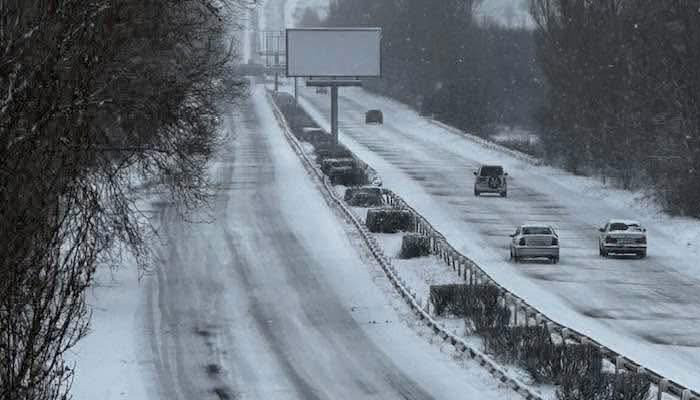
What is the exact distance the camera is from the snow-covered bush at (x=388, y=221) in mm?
46281

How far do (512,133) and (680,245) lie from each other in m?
77.7

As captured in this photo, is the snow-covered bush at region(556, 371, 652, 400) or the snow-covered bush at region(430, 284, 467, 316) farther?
the snow-covered bush at region(430, 284, 467, 316)

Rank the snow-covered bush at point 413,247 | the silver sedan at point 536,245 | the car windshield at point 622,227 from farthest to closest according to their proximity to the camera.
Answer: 1. the car windshield at point 622,227
2. the silver sedan at point 536,245
3. the snow-covered bush at point 413,247

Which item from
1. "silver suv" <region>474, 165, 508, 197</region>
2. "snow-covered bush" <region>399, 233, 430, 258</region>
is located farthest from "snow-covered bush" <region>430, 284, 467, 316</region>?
"silver suv" <region>474, 165, 508, 197</region>

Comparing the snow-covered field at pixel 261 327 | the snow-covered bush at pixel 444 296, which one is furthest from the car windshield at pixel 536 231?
the snow-covered bush at pixel 444 296

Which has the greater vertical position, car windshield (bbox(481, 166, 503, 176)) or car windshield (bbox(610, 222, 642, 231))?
car windshield (bbox(610, 222, 642, 231))

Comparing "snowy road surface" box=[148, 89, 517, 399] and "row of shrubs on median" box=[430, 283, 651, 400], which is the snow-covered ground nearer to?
"snowy road surface" box=[148, 89, 517, 399]

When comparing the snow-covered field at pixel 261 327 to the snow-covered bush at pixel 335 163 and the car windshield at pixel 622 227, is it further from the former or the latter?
the snow-covered bush at pixel 335 163

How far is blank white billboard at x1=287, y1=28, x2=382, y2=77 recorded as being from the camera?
79688 mm

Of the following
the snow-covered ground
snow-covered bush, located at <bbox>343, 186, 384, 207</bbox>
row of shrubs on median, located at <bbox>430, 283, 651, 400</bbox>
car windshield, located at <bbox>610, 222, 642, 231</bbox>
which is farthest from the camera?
snow-covered bush, located at <bbox>343, 186, 384, 207</bbox>

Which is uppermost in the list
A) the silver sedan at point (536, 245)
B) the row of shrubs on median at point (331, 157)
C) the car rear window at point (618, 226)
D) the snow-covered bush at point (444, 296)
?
the snow-covered bush at point (444, 296)

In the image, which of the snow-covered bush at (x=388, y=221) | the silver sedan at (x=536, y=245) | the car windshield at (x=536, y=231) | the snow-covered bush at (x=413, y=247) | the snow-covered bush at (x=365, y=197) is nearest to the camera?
the snow-covered bush at (x=413, y=247)

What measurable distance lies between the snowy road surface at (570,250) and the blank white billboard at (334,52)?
18.1 ft

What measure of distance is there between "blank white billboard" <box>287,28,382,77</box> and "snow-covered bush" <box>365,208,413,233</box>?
110ft
